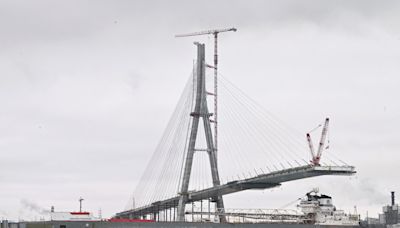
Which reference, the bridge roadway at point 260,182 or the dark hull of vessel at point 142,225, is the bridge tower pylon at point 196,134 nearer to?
the bridge roadway at point 260,182

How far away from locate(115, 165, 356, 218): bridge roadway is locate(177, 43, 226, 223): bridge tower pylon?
2.68m

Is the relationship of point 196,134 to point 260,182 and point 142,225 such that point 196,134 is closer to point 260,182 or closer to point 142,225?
point 260,182

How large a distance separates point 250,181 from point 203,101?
1942cm

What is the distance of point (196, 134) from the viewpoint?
14912 centimetres

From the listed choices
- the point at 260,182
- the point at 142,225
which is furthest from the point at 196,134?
the point at 142,225

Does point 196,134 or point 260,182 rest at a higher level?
point 196,134

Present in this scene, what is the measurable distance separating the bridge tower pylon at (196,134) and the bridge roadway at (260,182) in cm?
268

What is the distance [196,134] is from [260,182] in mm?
17289

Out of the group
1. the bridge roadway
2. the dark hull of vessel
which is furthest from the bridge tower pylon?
the dark hull of vessel

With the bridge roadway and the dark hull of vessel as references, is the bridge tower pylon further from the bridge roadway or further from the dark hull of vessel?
the dark hull of vessel

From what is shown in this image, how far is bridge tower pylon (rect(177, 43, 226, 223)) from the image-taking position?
147875 millimetres

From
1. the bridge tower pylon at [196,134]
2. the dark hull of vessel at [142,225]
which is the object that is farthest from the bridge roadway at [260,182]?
the dark hull of vessel at [142,225]

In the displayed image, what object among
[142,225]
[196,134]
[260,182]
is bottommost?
[142,225]

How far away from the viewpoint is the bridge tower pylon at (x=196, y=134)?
147875 millimetres
